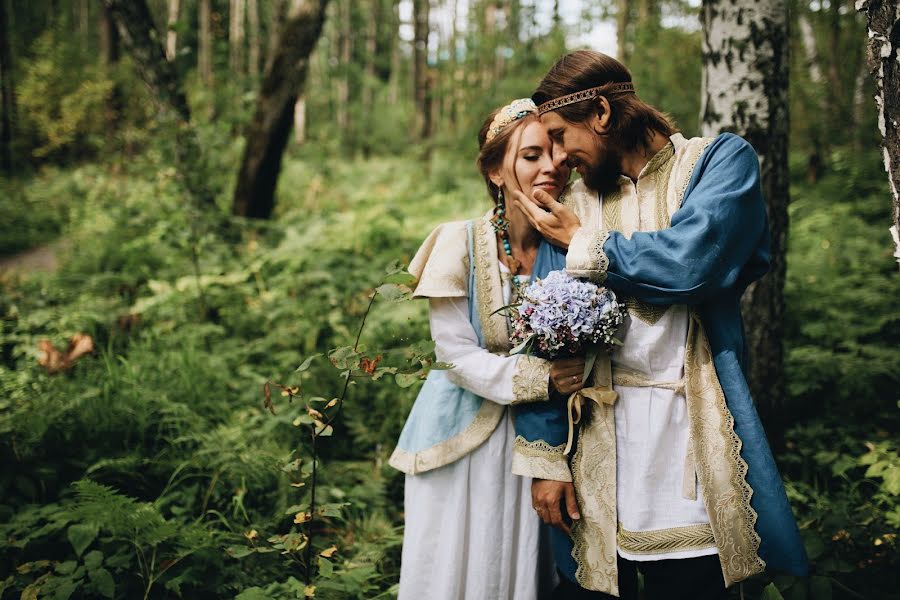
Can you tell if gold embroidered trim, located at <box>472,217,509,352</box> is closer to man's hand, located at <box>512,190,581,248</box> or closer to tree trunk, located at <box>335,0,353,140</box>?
man's hand, located at <box>512,190,581,248</box>

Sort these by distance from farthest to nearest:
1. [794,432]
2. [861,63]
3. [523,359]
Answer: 1. [861,63]
2. [794,432]
3. [523,359]

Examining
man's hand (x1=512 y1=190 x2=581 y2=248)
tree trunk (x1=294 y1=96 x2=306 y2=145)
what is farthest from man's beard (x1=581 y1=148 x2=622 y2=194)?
tree trunk (x1=294 y1=96 x2=306 y2=145)

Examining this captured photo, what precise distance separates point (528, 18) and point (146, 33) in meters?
19.2

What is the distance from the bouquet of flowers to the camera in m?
1.65

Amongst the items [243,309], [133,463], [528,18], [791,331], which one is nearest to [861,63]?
[791,331]

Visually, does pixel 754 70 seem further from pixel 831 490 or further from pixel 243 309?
pixel 243 309

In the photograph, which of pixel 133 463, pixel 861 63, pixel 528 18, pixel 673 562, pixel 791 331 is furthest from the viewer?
pixel 528 18

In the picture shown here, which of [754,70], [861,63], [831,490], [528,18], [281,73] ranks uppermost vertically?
[528,18]

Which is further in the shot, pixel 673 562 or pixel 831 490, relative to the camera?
pixel 831 490

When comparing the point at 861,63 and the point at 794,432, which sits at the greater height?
the point at 861,63

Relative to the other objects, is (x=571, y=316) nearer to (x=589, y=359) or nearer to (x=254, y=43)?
(x=589, y=359)

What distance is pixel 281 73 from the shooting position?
664 cm

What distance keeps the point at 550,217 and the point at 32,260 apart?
8.68 meters

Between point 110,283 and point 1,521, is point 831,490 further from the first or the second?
point 110,283
